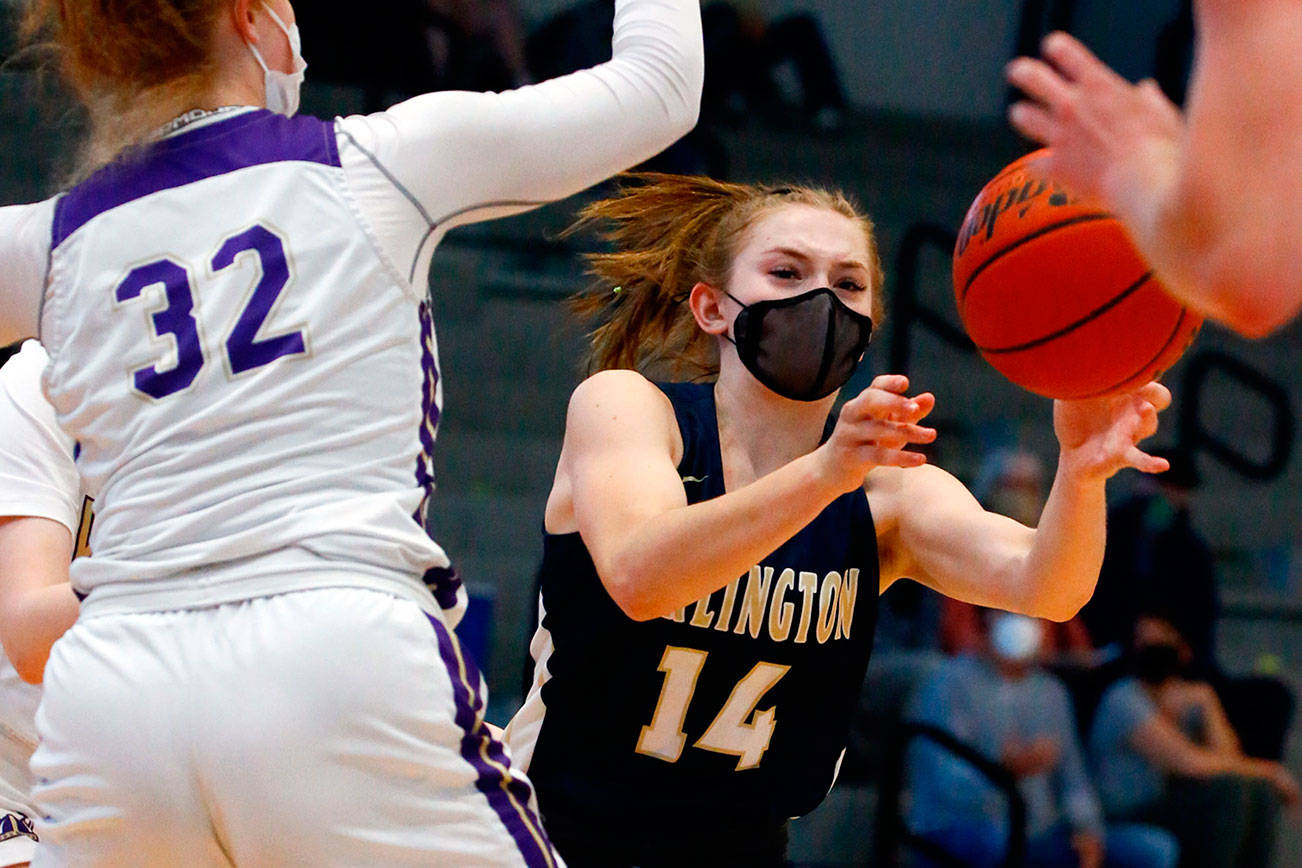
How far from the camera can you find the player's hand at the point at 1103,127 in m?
1.40

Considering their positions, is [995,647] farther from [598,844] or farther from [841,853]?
[598,844]

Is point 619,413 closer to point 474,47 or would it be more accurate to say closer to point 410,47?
point 410,47

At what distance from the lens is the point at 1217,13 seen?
1347 millimetres

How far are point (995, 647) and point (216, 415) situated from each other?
4.36 metres

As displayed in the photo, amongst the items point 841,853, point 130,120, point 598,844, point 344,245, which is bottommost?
point 841,853

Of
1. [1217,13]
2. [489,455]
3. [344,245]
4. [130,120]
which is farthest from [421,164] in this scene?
[489,455]

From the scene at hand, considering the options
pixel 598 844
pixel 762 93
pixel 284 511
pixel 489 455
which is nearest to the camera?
pixel 284 511

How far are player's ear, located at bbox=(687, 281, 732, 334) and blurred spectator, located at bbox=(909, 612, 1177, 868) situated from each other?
3.15m

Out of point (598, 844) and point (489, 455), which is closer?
point (598, 844)

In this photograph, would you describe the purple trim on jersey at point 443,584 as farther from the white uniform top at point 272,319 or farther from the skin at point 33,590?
the skin at point 33,590

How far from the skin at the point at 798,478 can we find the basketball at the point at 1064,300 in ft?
0.26

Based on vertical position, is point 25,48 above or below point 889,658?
above

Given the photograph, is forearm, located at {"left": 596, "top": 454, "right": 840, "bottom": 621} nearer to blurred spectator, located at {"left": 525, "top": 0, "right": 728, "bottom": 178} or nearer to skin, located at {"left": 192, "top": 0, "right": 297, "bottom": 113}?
skin, located at {"left": 192, "top": 0, "right": 297, "bottom": 113}

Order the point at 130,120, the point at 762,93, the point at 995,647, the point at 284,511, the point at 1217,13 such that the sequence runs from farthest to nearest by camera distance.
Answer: the point at 762,93 < the point at 995,647 < the point at 130,120 < the point at 284,511 < the point at 1217,13
